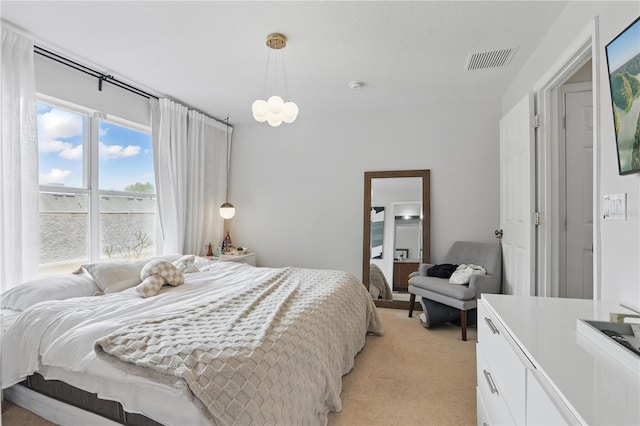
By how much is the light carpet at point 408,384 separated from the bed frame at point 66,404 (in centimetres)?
6

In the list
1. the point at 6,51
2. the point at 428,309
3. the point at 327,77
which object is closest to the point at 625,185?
the point at 428,309

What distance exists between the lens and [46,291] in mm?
2062

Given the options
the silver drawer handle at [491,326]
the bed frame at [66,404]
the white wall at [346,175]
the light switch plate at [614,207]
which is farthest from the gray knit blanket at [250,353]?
the white wall at [346,175]

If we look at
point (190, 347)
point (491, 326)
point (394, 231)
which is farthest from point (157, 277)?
point (394, 231)

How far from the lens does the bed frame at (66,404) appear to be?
1.43m

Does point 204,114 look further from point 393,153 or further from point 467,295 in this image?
point 467,295

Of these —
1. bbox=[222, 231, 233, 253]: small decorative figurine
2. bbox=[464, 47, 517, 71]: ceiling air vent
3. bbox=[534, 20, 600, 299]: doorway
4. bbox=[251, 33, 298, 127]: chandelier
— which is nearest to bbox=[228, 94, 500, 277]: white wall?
bbox=[222, 231, 233, 253]: small decorative figurine

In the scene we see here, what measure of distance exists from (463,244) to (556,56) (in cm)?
207

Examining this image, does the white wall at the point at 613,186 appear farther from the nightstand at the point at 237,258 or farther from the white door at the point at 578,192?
the nightstand at the point at 237,258

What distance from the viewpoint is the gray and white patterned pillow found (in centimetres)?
220

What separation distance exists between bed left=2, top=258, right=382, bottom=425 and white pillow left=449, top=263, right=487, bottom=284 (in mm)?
1269

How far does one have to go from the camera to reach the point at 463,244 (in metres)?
3.57

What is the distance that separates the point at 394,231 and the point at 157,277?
2753mm

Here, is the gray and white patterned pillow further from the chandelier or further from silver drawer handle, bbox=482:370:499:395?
silver drawer handle, bbox=482:370:499:395
